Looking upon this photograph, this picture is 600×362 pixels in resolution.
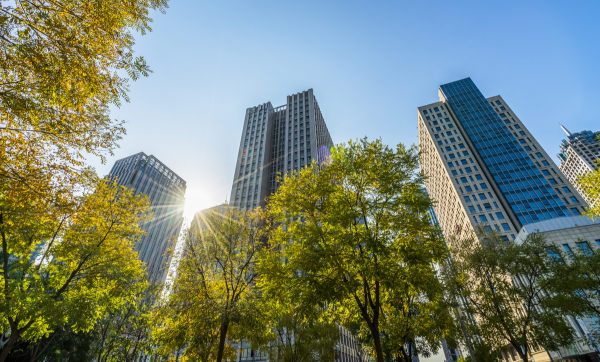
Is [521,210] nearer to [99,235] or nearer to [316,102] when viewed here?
[316,102]

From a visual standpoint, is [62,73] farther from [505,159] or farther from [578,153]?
[578,153]

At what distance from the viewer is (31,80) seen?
733cm

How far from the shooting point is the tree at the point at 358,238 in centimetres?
970

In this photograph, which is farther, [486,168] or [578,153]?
[578,153]

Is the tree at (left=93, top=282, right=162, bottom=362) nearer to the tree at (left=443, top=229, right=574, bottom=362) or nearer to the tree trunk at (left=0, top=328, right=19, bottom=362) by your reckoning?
the tree trunk at (left=0, top=328, right=19, bottom=362)

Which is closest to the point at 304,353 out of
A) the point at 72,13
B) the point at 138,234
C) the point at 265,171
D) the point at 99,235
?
the point at 138,234

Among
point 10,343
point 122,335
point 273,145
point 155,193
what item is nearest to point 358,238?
point 10,343

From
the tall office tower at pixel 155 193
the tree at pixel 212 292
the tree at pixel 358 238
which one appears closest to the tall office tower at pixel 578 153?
the tree at pixel 358 238

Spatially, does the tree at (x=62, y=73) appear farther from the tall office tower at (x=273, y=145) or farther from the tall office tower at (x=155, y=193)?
the tall office tower at (x=155, y=193)

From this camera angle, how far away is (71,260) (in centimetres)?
1411

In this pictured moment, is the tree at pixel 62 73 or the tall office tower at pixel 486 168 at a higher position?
the tall office tower at pixel 486 168

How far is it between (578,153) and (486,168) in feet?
460

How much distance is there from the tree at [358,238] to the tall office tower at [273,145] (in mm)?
55780

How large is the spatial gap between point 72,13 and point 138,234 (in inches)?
527
